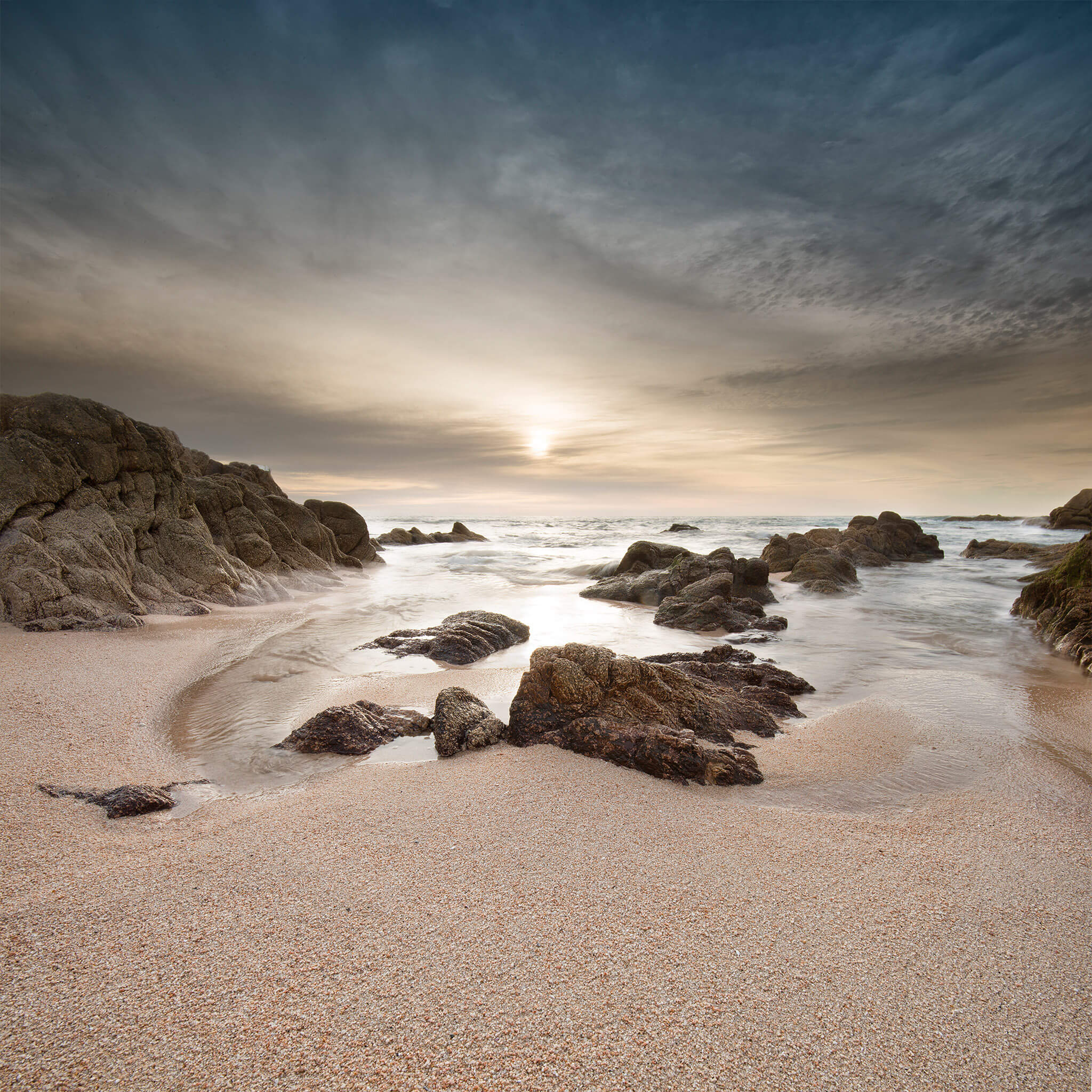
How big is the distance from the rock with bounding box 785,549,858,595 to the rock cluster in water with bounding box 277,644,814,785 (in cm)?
1195

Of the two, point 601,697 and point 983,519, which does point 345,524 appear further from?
point 983,519

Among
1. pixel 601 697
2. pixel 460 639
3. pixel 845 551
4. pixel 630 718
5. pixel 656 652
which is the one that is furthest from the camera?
pixel 845 551

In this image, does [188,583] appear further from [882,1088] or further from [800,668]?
[882,1088]

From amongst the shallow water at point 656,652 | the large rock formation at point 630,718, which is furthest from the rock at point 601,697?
the shallow water at point 656,652

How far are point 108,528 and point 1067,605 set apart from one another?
1706 cm

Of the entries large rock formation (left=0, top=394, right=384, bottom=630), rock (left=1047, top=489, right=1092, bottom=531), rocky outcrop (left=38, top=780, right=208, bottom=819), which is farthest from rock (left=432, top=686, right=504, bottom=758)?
rock (left=1047, top=489, right=1092, bottom=531)

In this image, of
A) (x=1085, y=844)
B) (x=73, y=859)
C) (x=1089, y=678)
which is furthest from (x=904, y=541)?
(x=73, y=859)

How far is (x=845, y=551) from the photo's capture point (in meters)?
22.5

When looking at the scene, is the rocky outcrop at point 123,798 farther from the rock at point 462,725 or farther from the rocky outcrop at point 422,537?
the rocky outcrop at point 422,537

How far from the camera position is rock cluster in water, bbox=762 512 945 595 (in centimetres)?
1634

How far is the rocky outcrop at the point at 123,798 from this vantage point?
3.15 metres

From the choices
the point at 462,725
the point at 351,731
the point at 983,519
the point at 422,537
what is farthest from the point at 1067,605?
the point at 983,519

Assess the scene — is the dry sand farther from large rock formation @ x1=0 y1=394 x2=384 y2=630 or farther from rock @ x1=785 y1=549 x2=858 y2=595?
rock @ x1=785 y1=549 x2=858 y2=595

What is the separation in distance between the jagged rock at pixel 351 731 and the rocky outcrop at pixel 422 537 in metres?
28.0
